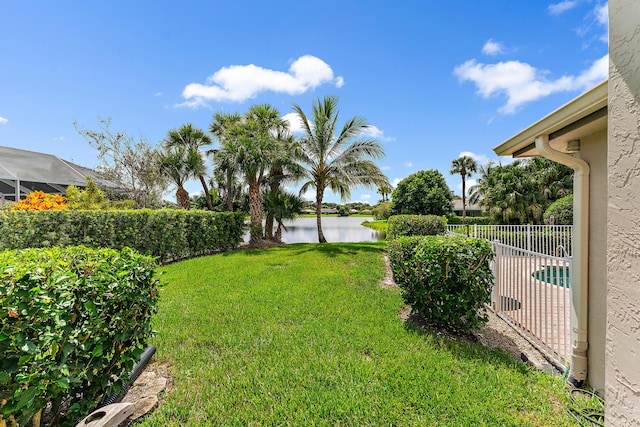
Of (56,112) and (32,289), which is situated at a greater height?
(56,112)

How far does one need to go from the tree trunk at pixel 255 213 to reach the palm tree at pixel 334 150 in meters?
2.65

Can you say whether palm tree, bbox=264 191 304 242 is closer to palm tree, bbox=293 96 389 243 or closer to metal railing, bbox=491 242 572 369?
palm tree, bbox=293 96 389 243

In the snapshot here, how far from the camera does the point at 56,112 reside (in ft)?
39.9

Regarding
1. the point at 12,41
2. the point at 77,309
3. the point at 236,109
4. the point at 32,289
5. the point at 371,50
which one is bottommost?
the point at 77,309

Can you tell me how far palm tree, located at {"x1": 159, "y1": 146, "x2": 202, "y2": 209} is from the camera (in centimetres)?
1562

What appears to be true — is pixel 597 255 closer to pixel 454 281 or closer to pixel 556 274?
pixel 556 274

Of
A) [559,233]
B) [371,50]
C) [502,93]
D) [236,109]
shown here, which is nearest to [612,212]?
[371,50]

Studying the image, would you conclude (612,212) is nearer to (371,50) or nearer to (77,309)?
(77,309)

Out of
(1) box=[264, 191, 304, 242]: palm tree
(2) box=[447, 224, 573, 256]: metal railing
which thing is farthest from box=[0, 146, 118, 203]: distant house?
(2) box=[447, 224, 573, 256]: metal railing

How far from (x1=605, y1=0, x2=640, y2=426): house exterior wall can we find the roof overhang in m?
0.83

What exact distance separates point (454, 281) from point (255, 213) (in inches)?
443

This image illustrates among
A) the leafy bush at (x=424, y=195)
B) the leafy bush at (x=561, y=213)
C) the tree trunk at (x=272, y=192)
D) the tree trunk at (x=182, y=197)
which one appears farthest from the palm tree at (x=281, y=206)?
the leafy bush at (x=424, y=195)

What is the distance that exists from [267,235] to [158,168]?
806 centimetres

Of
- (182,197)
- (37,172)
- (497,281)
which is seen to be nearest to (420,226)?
(497,281)
